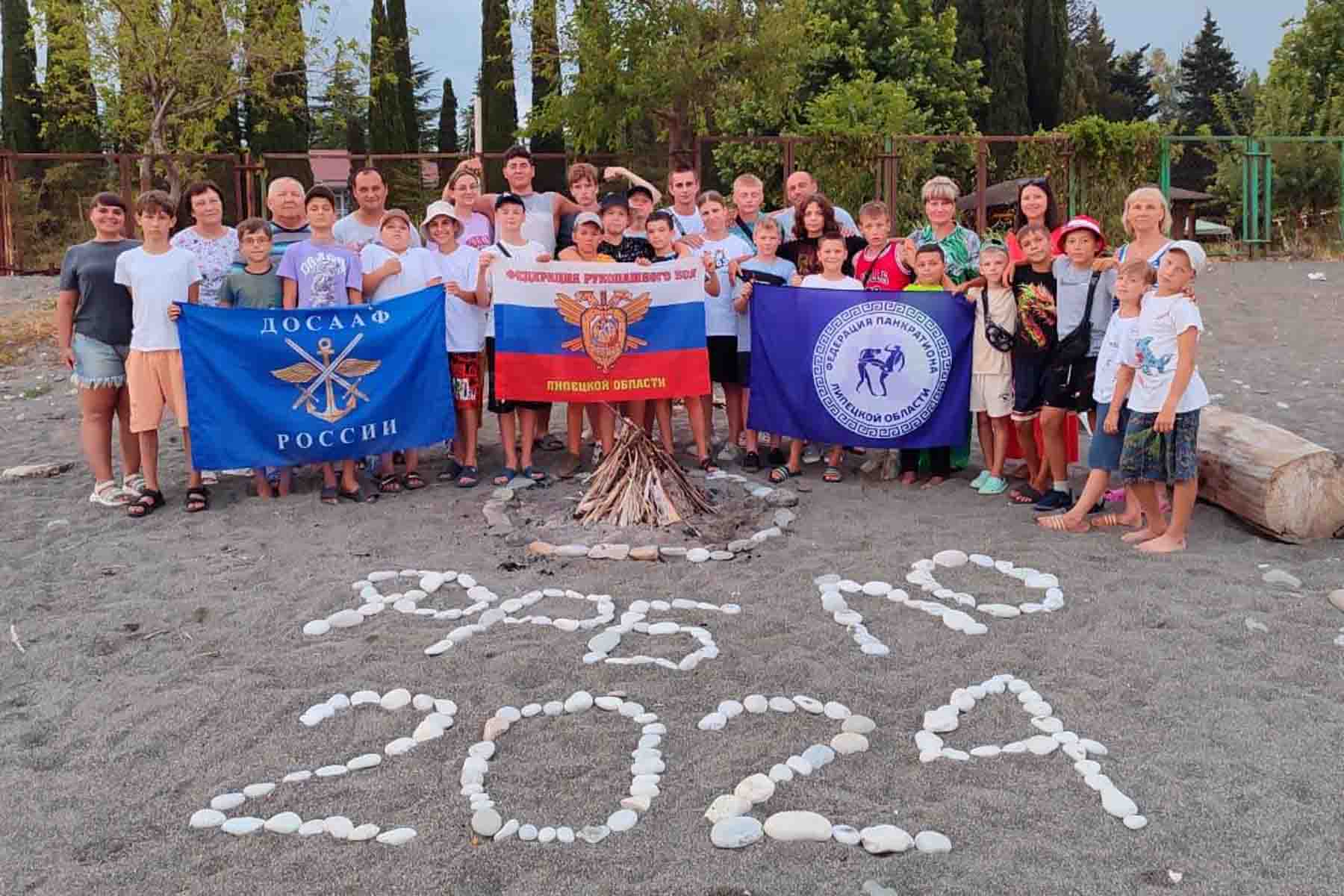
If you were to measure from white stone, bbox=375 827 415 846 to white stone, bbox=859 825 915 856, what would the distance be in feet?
4.09

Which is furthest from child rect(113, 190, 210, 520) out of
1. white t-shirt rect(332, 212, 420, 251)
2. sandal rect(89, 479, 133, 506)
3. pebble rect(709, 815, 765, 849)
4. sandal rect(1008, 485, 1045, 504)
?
sandal rect(1008, 485, 1045, 504)

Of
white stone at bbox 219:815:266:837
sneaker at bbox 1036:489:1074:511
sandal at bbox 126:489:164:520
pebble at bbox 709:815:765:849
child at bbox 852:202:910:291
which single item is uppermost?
child at bbox 852:202:910:291

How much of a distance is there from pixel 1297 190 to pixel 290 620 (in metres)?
23.5

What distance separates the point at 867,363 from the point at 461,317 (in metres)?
2.51

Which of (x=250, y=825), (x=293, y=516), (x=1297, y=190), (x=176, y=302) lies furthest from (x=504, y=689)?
(x=1297, y=190)

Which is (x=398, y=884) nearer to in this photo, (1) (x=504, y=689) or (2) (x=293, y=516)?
(1) (x=504, y=689)

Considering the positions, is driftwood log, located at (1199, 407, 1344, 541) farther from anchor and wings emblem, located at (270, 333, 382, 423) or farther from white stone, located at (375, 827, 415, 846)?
anchor and wings emblem, located at (270, 333, 382, 423)

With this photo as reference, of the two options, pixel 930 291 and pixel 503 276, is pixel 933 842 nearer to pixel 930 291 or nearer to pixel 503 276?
pixel 930 291

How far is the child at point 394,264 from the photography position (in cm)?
693

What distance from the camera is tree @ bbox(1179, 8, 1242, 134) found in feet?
164

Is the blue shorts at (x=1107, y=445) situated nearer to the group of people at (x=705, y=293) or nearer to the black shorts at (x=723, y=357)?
the group of people at (x=705, y=293)

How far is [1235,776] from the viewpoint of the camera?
136 inches

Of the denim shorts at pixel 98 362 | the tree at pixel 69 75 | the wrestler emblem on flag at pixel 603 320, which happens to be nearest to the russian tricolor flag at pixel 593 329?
the wrestler emblem on flag at pixel 603 320

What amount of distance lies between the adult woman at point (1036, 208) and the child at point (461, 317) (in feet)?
10.4
